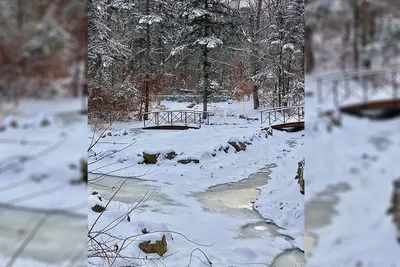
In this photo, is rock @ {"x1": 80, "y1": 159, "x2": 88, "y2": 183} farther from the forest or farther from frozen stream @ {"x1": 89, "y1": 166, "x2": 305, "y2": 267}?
frozen stream @ {"x1": 89, "y1": 166, "x2": 305, "y2": 267}

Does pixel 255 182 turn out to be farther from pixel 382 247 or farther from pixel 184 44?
pixel 382 247

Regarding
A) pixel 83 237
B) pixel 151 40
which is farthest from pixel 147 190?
pixel 83 237

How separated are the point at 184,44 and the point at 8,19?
0.88 metres

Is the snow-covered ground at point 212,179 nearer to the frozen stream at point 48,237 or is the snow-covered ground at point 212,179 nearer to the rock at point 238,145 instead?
the rock at point 238,145

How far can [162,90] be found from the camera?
1353 millimetres

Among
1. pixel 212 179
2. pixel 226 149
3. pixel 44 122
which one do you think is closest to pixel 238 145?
pixel 226 149

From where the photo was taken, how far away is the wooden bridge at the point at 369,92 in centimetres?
44

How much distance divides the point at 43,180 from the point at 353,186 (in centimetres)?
38

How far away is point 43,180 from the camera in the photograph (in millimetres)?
489

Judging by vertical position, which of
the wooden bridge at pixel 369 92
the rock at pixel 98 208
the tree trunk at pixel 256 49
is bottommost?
the rock at pixel 98 208

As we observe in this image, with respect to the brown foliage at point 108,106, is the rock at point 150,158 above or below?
below

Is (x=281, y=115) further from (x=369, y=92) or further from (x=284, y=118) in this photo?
(x=369, y=92)

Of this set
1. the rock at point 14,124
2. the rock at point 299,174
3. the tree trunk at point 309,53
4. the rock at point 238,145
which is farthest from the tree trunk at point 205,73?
the rock at point 14,124

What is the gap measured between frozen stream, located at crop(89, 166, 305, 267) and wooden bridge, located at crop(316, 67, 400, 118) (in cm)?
101
